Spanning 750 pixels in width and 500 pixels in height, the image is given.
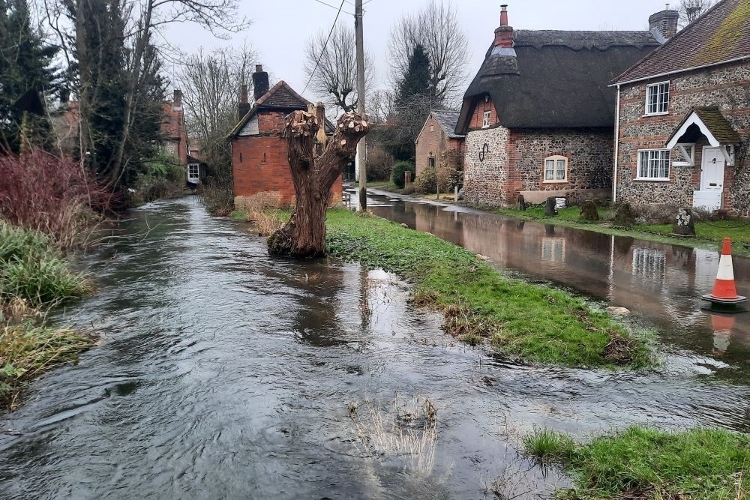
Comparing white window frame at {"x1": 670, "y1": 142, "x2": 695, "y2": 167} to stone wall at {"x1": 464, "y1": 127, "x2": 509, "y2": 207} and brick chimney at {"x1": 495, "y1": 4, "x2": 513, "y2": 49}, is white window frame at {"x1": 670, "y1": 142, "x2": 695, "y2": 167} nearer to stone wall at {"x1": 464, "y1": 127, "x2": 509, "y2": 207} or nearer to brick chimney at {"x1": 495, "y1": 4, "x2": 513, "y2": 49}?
stone wall at {"x1": 464, "y1": 127, "x2": 509, "y2": 207}

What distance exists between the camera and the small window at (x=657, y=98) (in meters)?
22.2

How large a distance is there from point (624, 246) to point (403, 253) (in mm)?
6939

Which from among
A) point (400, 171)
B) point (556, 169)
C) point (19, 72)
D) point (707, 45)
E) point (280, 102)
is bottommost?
point (556, 169)

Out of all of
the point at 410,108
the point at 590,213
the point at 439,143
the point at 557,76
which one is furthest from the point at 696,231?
the point at 410,108

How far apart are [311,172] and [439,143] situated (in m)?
30.7

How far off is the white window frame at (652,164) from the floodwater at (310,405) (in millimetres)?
14961

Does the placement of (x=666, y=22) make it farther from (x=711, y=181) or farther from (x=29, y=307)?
(x=29, y=307)

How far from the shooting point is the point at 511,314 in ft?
27.5

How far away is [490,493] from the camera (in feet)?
14.1

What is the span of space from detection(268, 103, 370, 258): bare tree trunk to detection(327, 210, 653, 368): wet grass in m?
1.09

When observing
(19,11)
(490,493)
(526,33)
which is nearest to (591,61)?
(526,33)

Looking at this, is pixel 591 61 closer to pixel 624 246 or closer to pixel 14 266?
pixel 624 246

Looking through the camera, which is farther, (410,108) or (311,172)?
(410,108)

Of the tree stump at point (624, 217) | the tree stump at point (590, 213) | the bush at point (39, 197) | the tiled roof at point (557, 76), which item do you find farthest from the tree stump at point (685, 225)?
the bush at point (39, 197)
